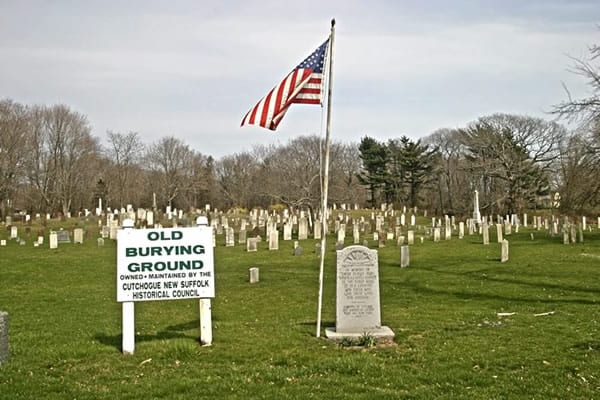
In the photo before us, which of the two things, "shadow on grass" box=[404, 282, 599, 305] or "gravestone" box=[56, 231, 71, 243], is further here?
"gravestone" box=[56, 231, 71, 243]

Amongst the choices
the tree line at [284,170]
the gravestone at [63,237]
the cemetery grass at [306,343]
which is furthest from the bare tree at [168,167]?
the cemetery grass at [306,343]

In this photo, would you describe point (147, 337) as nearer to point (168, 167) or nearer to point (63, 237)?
point (63, 237)

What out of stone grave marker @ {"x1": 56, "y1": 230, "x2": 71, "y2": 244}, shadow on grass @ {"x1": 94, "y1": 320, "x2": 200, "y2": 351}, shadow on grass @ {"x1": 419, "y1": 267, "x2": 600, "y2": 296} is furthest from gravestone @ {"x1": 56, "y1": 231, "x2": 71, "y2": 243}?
shadow on grass @ {"x1": 94, "y1": 320, "x2": 200, "y2": 351}

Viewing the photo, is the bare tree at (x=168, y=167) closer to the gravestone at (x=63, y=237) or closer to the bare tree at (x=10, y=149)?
the bare tree at (x=10, y=149)

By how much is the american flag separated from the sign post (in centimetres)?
195

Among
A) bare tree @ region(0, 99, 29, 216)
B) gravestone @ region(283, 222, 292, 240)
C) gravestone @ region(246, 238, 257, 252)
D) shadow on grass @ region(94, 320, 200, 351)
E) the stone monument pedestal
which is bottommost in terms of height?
shadow on grass @ region(94, 320, 200, 351)

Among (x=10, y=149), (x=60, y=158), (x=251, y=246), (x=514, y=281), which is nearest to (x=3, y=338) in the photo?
(x=514, y=281)

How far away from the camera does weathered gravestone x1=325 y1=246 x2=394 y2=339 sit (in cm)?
920

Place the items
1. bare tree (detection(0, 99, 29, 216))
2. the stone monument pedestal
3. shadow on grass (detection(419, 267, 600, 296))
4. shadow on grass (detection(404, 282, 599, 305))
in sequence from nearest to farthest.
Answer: the stone monument pedestal
shadow on grass (detection(404, 282, 599, 305))
shadow on grass (detection(419, 267, 600, 296))
bare tree (detection(0, 99, 29, 216))

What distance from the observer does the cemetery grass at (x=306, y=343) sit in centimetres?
645

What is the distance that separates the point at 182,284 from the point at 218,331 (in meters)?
Result: 1.71

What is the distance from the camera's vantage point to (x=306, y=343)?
8742 mm

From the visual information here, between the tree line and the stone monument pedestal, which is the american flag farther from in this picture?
the tree line

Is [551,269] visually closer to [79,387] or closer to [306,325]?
[306,325]
